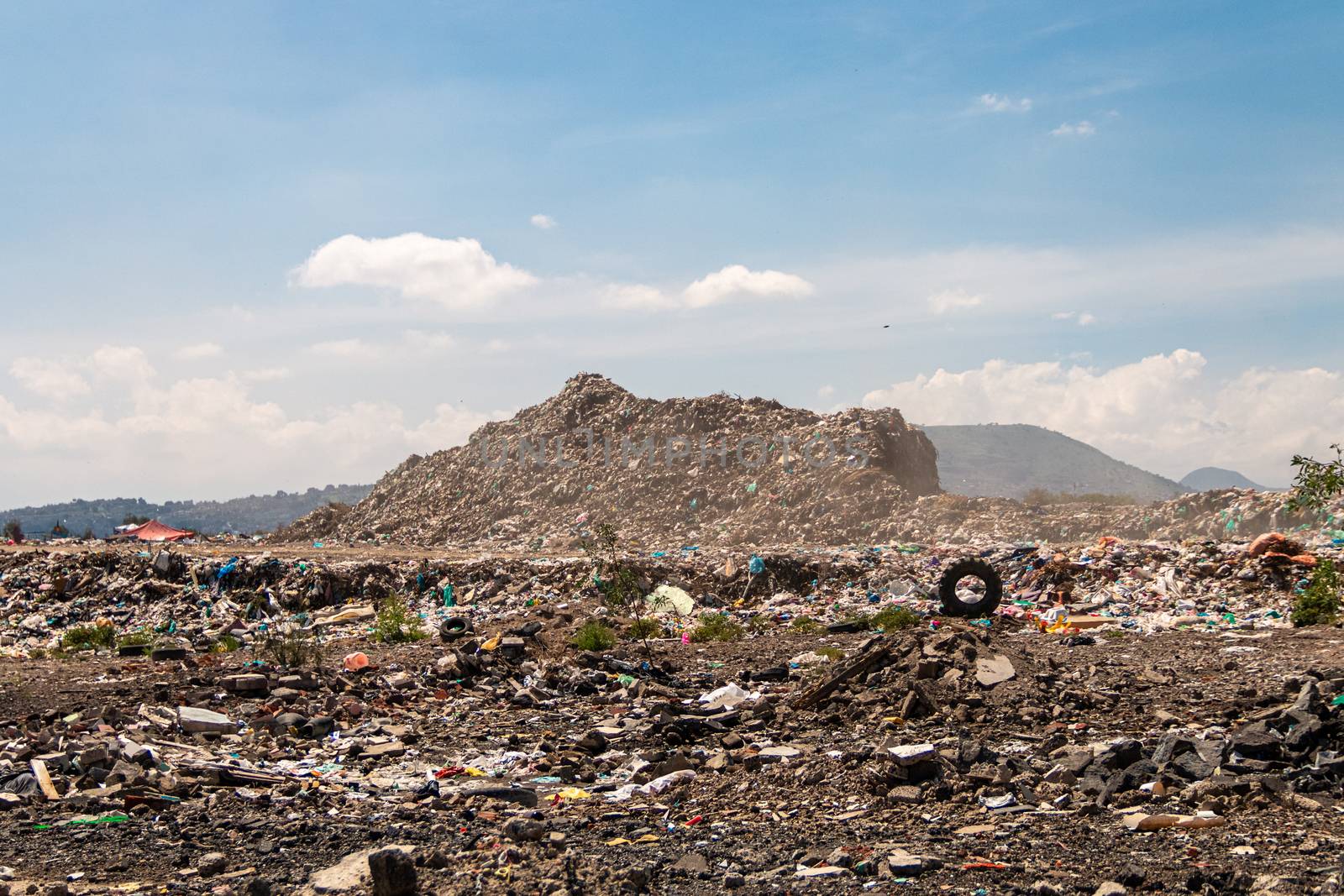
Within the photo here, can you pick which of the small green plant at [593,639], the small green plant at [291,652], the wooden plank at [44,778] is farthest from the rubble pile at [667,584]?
the wooden plank at [44,778]

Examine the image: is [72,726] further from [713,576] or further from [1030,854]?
[713,576]

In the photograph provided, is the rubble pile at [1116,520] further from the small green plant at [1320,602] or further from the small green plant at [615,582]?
the small green plant at [1320,602]

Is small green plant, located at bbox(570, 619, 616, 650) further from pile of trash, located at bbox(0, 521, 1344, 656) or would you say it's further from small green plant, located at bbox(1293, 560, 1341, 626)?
small green plant, located at bbox(1293, 560, 1341, 626)

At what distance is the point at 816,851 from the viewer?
5133 millimetres

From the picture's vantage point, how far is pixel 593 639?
38.8ft

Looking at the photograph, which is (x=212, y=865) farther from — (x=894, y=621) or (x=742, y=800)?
(x=894, y=621)

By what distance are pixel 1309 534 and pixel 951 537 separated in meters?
7.22

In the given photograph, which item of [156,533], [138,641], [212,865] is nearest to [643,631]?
[138,641]

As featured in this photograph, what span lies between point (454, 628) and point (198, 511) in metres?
112

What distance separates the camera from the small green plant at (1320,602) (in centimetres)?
1140

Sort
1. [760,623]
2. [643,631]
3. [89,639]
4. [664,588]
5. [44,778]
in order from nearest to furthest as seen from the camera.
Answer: [44,778]
[643,631]
[89,639]
[760,623]
[664,588]

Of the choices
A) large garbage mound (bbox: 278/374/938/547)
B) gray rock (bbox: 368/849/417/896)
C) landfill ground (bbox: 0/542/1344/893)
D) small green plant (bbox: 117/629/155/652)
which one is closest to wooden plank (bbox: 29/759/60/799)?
landfill ground (bbox: 0/542/1344/893)

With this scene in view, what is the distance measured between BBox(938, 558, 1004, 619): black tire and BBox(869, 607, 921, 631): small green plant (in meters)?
0.89

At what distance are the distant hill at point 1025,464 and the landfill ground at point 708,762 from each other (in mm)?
75830
